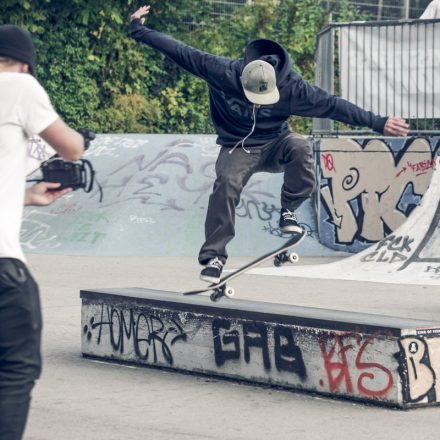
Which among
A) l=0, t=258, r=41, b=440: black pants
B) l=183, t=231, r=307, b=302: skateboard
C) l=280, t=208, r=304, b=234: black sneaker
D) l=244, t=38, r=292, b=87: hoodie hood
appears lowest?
l=183, t=231, r=307, b=302: skateboard

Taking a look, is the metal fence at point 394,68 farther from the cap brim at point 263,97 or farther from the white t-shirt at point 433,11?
the cap brim at point 263,97

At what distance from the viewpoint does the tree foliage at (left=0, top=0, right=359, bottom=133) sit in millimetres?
22672

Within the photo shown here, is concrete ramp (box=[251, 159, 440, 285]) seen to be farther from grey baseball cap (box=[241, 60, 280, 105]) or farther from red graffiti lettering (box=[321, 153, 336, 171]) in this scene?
grey baseball cap (box=[241, 60, 280, 105])

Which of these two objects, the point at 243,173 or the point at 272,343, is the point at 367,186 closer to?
the point at 243,173

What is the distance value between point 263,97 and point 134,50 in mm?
16054

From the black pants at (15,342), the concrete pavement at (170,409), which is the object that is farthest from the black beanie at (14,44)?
the concrete pavement at (170,409)

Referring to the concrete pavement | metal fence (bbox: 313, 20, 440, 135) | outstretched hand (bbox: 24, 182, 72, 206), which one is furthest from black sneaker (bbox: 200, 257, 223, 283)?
metal fence (bbox: 313, 20, 440, 135)

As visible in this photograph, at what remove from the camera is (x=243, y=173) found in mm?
8164

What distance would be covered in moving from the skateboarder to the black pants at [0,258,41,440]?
3.74 meters

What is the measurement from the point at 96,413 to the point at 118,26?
17760 millimetres

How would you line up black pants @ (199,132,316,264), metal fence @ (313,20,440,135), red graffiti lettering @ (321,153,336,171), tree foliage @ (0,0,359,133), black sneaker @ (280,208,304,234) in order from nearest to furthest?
black pants @ (199,132,316,264)
black sneaker @ (280,208,304,234)
metal fence @ (313,20,440,135)
red graffiti lettering @ (321,153,336,171)
tree foliage @ (0,0,359,133)

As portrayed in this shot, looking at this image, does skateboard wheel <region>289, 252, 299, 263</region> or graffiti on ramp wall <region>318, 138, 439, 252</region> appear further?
graffiti on ramp wall <region>318, 138, 439, 252</region>

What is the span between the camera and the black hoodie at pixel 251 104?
797cm

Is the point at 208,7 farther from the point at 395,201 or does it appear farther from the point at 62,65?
the point at 395,201
